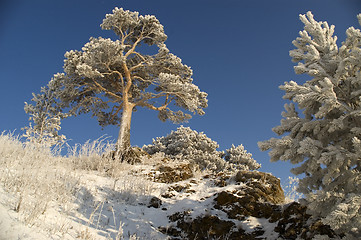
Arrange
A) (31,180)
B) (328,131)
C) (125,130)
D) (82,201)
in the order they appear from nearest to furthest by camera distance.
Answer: (328,131) < (31,180) < (82,201) < (125,130)

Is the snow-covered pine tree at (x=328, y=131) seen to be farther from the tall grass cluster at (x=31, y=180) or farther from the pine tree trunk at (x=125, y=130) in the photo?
the pine tree trunk at (x=125, y=130)

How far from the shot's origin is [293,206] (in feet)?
15.7

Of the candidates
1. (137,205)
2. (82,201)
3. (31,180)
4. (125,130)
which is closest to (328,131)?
(137,205)

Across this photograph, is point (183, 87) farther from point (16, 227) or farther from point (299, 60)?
point (16, 227)

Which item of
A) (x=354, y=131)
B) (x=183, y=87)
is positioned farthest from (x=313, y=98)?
(x=183, y=87)

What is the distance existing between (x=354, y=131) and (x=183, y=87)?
32.9 feet

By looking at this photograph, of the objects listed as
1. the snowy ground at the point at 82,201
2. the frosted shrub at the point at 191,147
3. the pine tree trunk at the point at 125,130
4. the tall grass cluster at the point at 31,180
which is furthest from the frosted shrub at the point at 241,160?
the tall grass cluster at the point at 31,180

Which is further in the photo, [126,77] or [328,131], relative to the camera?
[126,77]

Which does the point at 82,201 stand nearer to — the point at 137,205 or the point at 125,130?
the point at 137,205

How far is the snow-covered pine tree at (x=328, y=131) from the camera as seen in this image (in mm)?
3170

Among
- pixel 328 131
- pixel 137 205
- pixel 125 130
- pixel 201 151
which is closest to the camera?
pixel 328 131

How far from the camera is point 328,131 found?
361 centimetres

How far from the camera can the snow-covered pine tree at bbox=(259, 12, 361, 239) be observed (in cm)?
317

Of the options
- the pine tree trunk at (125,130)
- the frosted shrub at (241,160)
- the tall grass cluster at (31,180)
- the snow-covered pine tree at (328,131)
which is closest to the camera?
the snow-covered pine tree at (328,131)
